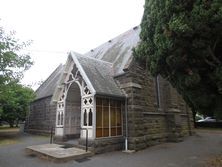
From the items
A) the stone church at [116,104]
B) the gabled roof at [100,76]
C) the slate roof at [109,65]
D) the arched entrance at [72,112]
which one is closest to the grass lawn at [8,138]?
the stone church at [116,104]

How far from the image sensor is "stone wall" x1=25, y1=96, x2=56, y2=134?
21828 mm

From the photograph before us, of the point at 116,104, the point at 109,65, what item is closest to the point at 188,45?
the point at 116,104

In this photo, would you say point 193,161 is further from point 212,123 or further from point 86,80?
point 212,123

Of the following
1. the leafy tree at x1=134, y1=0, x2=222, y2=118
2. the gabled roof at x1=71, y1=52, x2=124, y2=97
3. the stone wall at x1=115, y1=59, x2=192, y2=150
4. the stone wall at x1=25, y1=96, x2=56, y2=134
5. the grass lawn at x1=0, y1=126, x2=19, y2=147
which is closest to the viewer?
the leafy tree at x1=134, y1=0, x2=222, y2=118

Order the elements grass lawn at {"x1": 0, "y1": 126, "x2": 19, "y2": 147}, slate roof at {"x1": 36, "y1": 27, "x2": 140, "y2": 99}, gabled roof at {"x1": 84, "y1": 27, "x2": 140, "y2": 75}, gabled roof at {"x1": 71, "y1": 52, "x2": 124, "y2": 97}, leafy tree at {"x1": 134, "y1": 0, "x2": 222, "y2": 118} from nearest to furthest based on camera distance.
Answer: leafy tree at {"x1": 134, "y1": 0, "x2": 222, "y2": 118} → gabled roof at {"x1": 71, "y1": 52, "x2": 124, "y2": 97} → slate roof at {"x1": 36, "y1": 27, "x2": 140, "y2": 99} → gabled roof at {"x1": 84, "y1": 27, "x2": 140, "y2": 75} → grass lawn at {"x1": 0, "y1": 126, "x2": 19, "y2": 147}

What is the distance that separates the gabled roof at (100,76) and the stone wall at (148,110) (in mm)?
698

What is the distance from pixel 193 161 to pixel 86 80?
7.21m

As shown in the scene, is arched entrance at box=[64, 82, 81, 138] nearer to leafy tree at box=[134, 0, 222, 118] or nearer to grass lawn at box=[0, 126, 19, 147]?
grass lawn at box=[0, 126, 19, 147]

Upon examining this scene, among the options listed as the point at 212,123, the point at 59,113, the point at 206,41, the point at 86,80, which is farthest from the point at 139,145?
the point at 212,123

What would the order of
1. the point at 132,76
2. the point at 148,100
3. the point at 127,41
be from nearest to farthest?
the point at 132,76, the point at 148,100, the point at 127,41

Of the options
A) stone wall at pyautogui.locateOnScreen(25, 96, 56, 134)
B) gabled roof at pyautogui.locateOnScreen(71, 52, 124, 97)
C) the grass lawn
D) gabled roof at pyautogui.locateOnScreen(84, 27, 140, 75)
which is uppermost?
gabled roof at pyautogui.locateOnScreen(84, 27, 140, 75)

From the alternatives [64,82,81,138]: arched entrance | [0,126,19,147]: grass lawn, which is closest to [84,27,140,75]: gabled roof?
[64,82,81,138]: arched entrance

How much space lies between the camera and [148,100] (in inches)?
574

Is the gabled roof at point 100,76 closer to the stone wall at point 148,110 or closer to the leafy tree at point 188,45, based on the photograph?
the stone wall at point 148,110
